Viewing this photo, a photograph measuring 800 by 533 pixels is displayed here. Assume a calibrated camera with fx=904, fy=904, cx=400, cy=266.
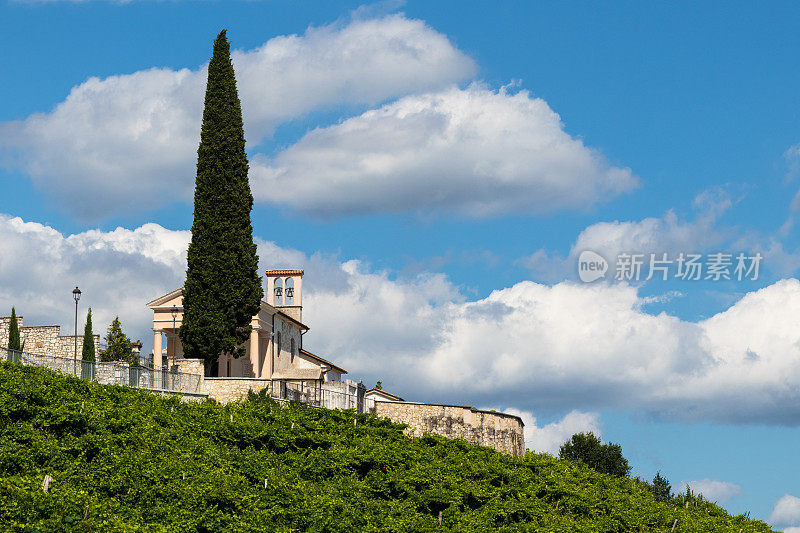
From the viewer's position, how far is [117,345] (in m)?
64.0

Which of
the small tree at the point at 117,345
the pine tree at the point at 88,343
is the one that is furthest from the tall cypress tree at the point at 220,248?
the small tree at the point at 117,345

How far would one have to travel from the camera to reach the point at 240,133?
43688mm

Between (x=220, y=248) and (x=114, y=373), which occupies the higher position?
(x=220, y=248)

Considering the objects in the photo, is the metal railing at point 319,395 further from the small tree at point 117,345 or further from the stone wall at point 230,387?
the small tree at point 117,345

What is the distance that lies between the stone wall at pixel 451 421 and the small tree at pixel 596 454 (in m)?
22.4

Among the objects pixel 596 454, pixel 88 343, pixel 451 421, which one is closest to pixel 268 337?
pixel 88 343

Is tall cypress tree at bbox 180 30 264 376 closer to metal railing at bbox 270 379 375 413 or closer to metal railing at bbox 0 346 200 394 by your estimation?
metal railing at bbox 270 379 375 413

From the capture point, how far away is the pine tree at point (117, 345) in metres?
62.8

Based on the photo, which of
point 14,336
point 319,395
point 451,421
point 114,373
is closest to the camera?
point 114,373

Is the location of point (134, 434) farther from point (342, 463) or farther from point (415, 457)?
point (415, 457)

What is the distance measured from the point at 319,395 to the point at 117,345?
30655mm

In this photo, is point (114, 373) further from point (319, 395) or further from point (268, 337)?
point (268, 337)

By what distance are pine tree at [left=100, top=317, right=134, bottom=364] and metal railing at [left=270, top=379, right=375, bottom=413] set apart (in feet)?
88.2

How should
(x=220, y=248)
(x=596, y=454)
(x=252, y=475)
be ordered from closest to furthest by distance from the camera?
(x=252, y=475) → (x=220, y=248) → (x=596, y=454)
